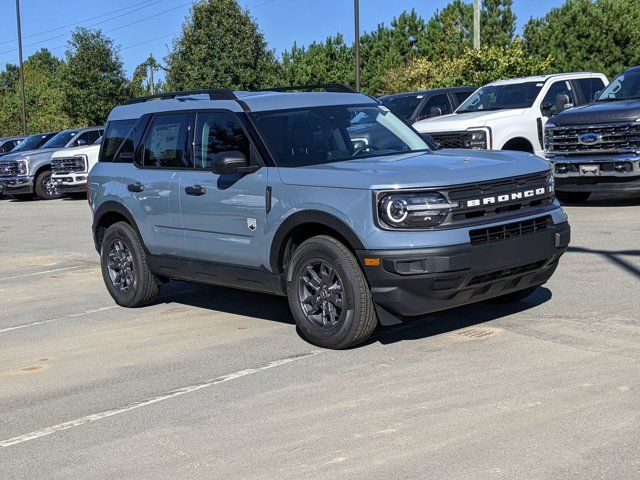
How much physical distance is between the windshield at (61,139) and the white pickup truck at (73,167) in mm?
2511

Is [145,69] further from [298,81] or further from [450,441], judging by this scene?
[450,441]

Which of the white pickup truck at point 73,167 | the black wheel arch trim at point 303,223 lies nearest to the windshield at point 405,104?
the white pickup truck at point 73,167

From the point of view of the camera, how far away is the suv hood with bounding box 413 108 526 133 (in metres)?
15.9

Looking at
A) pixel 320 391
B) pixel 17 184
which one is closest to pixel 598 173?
pixel 320 391

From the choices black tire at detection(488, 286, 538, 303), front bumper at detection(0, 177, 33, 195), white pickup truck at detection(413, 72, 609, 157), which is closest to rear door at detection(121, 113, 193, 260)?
black tire at detection(488, 286, 538, 303)

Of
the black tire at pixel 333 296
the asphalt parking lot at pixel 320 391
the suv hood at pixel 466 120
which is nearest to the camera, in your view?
the asphalt parking lot at pixel 320 391

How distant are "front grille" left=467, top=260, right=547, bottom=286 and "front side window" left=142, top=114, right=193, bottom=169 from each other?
281 cm

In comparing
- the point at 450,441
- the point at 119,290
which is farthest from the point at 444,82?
the point at 450,441

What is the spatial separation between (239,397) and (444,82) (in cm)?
2606

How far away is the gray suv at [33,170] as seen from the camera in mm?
26984

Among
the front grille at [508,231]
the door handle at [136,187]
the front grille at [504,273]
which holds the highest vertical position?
the door handle at [136,187]

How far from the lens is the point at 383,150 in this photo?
26.1 feet

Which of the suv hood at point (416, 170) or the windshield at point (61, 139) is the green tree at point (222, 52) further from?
the suv hood at point (416, 170)

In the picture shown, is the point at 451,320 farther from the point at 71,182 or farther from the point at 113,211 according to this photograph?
the point at 71,182
